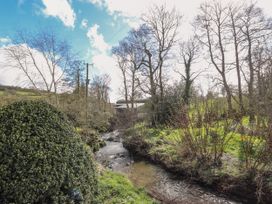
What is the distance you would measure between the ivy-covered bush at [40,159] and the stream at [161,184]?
12.1 ft

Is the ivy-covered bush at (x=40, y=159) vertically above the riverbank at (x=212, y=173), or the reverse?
the ivy-covered bush at (x=40, y=159)

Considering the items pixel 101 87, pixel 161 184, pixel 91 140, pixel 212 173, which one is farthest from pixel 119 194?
pixel 101 87

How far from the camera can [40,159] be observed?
3498 mm

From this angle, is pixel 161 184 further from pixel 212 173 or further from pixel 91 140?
pixel 91 140

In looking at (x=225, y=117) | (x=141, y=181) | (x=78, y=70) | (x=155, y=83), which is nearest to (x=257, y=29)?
(x=155, y=83)

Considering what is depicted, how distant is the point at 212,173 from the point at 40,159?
6745 mm

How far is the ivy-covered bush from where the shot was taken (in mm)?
3252

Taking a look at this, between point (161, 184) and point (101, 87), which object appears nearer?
point (161, 184)

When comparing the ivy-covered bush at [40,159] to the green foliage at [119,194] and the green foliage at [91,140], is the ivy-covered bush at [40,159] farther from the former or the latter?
the green foliage at [91,140]

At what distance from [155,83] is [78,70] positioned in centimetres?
996

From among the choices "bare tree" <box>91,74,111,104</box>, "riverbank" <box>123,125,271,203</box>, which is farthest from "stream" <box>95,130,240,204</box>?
"bare tree" <box>91,74,111,104</box>

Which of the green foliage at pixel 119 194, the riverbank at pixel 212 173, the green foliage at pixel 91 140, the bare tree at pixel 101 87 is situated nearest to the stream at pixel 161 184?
the riverbank at pixel 212 173

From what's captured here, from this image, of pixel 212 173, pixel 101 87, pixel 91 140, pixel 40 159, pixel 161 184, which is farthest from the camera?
pixel 101 87

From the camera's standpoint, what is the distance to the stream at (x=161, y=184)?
7.58 metres
